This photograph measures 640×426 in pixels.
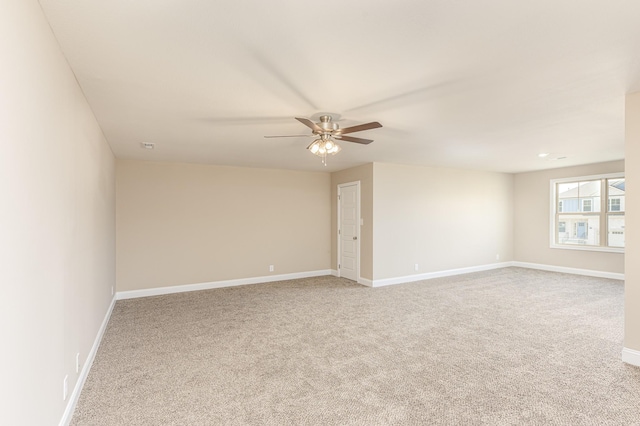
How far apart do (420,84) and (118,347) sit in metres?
3.90

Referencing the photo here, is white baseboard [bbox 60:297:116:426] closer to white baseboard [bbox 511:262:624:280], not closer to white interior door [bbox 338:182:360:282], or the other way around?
white interior door [bbox 338:182:360:282]

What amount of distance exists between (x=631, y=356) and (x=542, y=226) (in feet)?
17.5

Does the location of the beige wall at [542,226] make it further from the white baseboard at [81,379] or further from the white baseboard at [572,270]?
the white baseboard at [81,379]

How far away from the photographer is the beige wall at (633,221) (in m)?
2.85

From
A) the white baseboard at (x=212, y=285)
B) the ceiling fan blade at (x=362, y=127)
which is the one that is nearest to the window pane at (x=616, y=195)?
the white baseboard at (x=212, y=285)

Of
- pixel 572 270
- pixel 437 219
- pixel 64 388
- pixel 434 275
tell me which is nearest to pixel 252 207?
pixel 437 219

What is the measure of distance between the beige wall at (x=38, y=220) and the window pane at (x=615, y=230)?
8.84m

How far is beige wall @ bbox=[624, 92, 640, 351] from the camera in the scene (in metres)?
2.85

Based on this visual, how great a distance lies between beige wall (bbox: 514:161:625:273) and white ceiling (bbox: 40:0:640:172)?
3.66 m

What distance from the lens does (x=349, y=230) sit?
6.79 metres

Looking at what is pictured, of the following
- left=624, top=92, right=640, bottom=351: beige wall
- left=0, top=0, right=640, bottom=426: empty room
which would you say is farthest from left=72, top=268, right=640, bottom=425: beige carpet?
left=624, top=92, right=640, bottom=351: beige wall

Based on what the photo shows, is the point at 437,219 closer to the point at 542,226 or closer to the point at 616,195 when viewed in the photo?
the point at 542,226

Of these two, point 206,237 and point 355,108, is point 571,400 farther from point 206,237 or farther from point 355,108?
point 206,237

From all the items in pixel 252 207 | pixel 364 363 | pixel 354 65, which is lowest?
pixel 364 363
